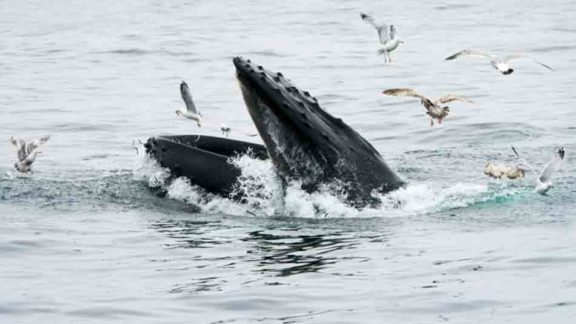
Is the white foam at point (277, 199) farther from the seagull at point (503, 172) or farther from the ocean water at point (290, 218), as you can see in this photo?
the seagull at point (503, 172)

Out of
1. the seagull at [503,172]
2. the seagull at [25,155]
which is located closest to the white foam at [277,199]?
the seagull at [503,172]

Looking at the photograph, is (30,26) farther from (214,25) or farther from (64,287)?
(64,287)

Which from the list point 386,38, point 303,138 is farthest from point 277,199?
point 386,38

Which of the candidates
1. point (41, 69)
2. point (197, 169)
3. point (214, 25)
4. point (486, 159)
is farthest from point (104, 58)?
point (197, 169)

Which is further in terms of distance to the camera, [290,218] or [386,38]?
[386,38]

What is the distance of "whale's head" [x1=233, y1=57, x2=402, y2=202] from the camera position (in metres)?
11.6

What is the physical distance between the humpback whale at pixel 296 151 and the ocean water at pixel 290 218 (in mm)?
175

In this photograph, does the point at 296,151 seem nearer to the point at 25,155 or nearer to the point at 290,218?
the point at 290,218

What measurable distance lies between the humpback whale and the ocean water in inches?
6.9

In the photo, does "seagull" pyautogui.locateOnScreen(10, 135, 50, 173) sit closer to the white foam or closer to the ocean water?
the ocean water

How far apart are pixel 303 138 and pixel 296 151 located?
140 millimetres

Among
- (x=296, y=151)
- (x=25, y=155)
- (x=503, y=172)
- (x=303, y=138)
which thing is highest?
(x=303, y=138)

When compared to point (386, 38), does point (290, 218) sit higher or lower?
lower

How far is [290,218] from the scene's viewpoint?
41.4 ft
